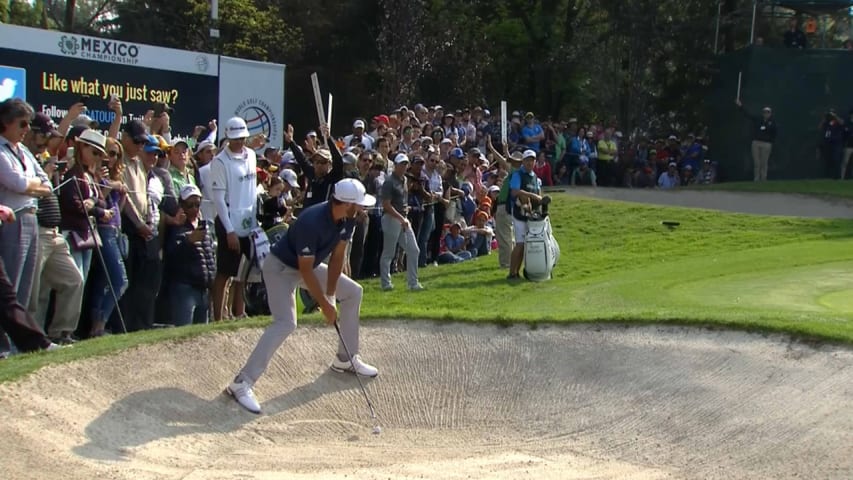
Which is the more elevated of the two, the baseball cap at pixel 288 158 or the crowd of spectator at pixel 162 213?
the baseball cap at pixel 288 158

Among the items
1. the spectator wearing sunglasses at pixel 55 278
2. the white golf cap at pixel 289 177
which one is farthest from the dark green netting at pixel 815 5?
the spectator wearing sunglasses at pixel 55 278

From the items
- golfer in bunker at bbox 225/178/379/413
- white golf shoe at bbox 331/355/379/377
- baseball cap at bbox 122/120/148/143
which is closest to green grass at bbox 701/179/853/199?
baseball cap at bbox 122/120/148/143

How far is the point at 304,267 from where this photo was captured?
866cm

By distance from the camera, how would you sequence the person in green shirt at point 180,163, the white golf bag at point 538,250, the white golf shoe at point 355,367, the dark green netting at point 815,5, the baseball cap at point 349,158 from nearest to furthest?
1. the white golf shoe at point 355,367
2. the person in green shirt at point 180,163
3. the baseball cap at point 349,158
4. the white golf bag at point 538,250
5. the dark green netting at point 815,5

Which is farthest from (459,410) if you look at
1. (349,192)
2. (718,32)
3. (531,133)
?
(718,32)

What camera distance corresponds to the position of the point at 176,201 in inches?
461

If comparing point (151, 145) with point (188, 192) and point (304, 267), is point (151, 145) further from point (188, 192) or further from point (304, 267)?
point (304, 267)

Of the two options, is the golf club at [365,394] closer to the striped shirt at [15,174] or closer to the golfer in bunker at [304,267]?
the golfer in bunker at [304,267]

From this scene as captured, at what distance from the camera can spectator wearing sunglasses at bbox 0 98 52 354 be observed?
29.1 feet

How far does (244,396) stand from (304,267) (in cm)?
126

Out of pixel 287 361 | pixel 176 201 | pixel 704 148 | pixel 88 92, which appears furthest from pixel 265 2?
pixel 287 361

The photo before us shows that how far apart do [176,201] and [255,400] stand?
3556mm

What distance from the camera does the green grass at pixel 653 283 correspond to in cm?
988

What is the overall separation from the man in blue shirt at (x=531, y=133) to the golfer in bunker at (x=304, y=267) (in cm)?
1636
